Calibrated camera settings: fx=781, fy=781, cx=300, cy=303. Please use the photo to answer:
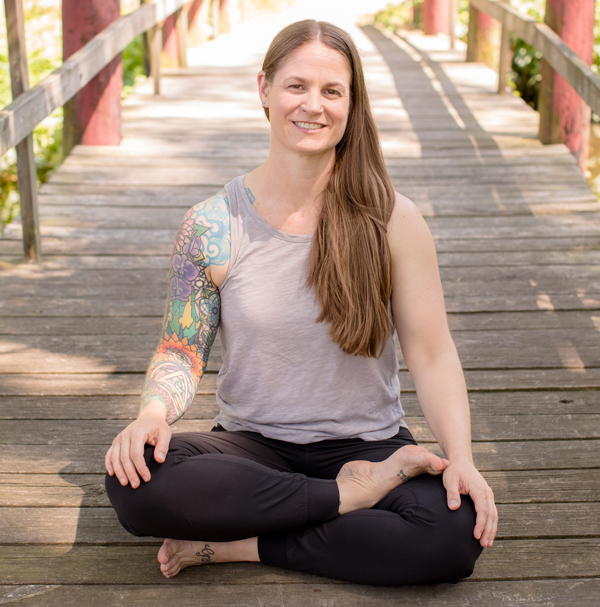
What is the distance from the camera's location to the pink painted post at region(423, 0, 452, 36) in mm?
11000

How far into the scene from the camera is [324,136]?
6.12ft

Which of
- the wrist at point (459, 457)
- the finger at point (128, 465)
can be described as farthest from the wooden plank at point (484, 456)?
the finger at point (128, 465)

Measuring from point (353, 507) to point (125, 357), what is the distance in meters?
1.42

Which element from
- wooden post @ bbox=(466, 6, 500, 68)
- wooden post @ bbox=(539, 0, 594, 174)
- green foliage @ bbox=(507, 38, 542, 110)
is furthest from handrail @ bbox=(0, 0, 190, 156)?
green foliage @ bbox=(507, 38, 542, 110)

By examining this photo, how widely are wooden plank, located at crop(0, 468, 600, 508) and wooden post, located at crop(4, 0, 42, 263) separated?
5.80 ft

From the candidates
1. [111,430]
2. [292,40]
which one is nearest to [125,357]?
[111,430]

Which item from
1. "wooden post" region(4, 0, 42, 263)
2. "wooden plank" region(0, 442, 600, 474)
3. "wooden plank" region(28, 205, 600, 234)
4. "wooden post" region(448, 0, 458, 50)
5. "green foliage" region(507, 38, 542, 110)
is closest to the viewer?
"wooden plank" region(0, 442, 600, 474)

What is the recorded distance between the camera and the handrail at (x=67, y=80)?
320 centimetres

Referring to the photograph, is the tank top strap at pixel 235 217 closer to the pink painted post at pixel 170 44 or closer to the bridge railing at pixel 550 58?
the bridge railing at pixel 550 58

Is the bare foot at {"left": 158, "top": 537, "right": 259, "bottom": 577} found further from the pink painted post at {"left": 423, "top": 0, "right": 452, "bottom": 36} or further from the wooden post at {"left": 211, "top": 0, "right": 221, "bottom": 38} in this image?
the pink painted post at {"left": 423, "top": 0, "right": 452, "bottom": 36}

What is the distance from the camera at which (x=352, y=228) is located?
1.90 metres

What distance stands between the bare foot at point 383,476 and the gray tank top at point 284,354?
0.16 m

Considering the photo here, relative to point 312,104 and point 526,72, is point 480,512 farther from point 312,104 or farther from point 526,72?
point 526,72

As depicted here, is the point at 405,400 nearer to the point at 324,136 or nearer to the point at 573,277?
the point at 324,136
